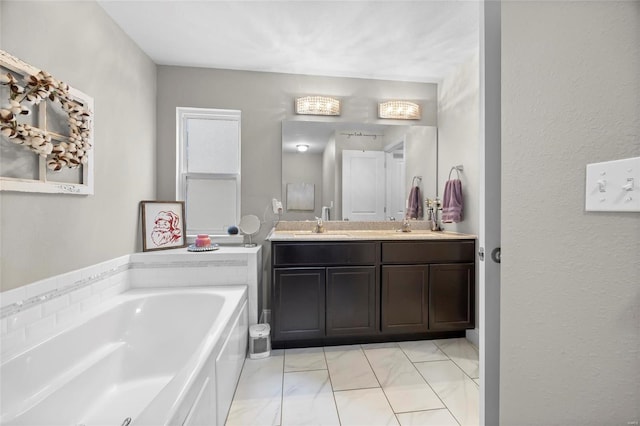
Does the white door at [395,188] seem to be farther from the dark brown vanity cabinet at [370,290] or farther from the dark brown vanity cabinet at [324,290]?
the dark brown vanity cabinet at [324,290]

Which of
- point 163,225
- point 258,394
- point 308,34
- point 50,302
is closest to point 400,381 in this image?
point 258,394

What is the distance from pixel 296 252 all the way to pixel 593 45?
1.97 meters

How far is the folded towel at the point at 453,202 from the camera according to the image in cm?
259

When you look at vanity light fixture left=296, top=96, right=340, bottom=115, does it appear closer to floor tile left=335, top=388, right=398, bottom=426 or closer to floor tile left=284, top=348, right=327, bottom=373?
floor tile left=284, top=348, right=327, bottom=373

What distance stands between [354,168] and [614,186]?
7.66 feet

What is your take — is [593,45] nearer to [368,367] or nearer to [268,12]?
[268,12]

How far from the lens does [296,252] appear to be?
90.6 inches

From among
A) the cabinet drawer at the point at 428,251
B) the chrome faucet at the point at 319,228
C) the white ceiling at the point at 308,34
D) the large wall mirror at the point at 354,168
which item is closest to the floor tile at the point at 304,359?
the cabinet drawer at the point at 428,251

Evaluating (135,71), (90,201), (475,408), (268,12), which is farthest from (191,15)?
(475,408)

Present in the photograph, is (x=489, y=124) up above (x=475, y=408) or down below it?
above

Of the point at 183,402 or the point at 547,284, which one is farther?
the point at 183,402

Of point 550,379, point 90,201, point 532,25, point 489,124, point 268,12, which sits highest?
point 268,12

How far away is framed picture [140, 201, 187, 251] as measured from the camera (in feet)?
7.91

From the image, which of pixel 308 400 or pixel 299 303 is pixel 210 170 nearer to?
pixel 299 303
